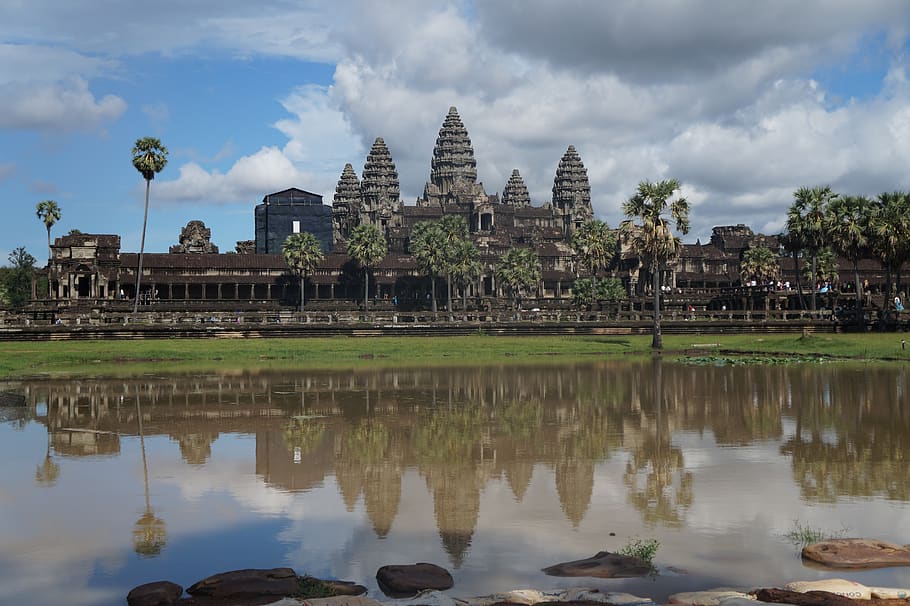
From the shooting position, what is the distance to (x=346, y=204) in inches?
6900

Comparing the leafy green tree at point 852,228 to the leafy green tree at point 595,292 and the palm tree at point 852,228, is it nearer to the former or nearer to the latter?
the palm tree at point 852,228

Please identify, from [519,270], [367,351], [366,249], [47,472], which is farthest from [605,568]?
[519,270]

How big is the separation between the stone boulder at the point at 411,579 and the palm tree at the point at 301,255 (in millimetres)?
92693

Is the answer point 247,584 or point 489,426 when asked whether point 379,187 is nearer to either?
point 489,426

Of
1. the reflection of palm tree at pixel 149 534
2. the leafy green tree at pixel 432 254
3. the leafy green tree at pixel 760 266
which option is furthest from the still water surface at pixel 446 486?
the leafy green tree at pixel 760 266

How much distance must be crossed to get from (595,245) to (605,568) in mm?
96536

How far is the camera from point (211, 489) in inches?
575

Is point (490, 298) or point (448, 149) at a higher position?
point (448, 149)

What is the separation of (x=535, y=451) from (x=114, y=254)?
311 feet

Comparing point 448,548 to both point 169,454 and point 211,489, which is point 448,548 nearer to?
point 211,489

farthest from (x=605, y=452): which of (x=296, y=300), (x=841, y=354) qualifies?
(x=296, y=300)

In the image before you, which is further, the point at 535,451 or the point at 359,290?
the point at 359,290

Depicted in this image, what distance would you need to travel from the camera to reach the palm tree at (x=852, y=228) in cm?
6575

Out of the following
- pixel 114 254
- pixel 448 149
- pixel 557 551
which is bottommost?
pixel 557 551
